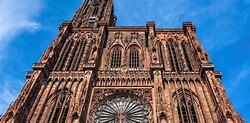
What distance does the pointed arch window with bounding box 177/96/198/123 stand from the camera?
21.2 meters

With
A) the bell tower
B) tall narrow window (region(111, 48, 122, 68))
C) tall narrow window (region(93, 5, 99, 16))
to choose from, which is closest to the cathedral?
tall narrow window (region(111, 48, 122, 68))

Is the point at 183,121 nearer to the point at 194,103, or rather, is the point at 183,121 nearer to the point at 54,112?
the point at 194,103

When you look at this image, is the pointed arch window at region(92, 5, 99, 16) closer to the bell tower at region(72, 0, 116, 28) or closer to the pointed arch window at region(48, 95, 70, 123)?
the bell tower at region(72, 0, 116, 28)

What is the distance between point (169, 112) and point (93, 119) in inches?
258

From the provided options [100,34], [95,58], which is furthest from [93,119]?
[100,34]

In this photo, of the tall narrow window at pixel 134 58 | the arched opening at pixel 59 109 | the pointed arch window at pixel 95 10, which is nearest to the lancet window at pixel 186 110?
the tall narrow window at pixel 134 58

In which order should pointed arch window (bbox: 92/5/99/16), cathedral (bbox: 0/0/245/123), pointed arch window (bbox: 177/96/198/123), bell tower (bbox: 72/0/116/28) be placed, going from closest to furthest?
cathedral (bbox: 0/0/245/123)
pointed arch window (bbox: 177/96/198/123)
bell tower (bbox: 72/0/116/28)
pointed arch window (bbox: 92/5/99/16)

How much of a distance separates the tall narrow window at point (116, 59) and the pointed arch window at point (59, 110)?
23.2 feet

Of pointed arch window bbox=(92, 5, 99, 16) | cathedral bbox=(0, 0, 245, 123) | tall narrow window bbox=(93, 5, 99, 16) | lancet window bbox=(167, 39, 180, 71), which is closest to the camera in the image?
cathedral bbox=(0, 0, 245, 123)

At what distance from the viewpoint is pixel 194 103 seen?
2273 cm

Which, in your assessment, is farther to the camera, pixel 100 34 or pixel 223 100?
pixel 100 34

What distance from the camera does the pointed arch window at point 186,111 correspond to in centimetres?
2123

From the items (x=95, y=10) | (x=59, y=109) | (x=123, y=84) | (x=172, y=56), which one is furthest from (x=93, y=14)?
(x=59, y=109)

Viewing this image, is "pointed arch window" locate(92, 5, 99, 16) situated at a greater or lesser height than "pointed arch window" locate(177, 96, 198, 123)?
greater
